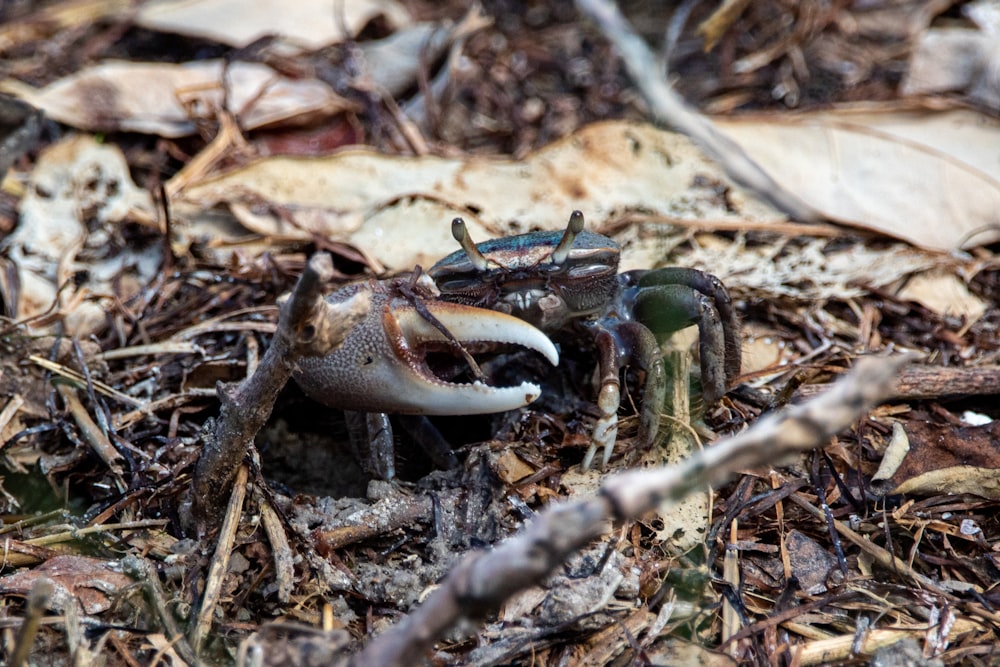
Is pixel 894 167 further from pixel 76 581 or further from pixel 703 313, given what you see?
pixel 76 581

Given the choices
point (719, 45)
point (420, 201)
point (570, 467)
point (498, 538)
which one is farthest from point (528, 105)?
point (498, 538)

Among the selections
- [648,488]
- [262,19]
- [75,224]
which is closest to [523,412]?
[648,488]

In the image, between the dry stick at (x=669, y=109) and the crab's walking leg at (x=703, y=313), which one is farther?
the crab's walking leg at (x=703, y=313)

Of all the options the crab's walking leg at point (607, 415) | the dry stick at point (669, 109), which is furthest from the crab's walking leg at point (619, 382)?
the dry stick at point (669, 109)

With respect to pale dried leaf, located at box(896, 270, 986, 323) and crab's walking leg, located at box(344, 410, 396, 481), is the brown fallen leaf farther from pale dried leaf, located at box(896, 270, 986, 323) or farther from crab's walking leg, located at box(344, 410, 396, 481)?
crab's walking leg, located at box(344, 410, 396, 481)

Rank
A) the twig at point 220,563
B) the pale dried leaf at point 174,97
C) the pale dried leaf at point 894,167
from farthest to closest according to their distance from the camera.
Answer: the pale dried leaf at point 174,97 < the pale dried leaf at point 894,167 < the twig at point 220,563

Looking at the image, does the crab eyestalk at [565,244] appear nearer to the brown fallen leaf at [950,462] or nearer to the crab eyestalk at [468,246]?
the crab eyestalk at [468,246]

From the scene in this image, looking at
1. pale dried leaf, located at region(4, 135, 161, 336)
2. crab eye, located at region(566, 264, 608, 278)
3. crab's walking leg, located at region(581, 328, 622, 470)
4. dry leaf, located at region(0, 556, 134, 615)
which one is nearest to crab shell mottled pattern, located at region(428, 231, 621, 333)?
crab eye, located at region(566, 264, 608, 278)
